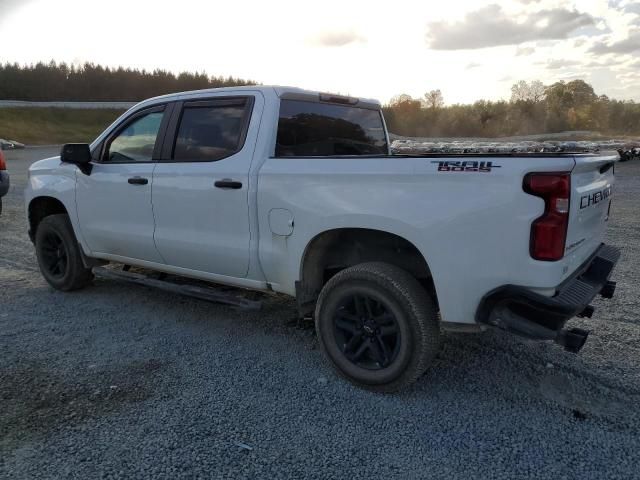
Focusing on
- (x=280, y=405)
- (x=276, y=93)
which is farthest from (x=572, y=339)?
(x=276, y=93)

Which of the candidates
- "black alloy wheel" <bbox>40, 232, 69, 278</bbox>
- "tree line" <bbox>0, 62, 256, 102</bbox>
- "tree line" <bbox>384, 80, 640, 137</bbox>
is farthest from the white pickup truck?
"tree line" <bbox>0, 62, 256, 102</bbox>

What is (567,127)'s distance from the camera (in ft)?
146

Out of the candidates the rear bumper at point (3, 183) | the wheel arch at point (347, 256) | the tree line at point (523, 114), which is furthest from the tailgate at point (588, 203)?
the tree line at point (523, 114)

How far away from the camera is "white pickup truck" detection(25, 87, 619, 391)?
2.83 meters

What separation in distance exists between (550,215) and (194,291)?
9.32 feet

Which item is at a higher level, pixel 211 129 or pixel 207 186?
pixel 211 129

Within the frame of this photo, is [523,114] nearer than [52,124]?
Yes

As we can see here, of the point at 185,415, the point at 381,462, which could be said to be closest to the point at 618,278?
the point at 381,462

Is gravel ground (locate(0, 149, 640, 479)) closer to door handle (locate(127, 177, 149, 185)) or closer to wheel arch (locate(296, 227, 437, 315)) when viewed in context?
wheel arch (locate(296, 227, 437, 315))

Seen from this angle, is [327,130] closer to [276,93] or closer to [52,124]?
[276,93]

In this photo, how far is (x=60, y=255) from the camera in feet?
18.2

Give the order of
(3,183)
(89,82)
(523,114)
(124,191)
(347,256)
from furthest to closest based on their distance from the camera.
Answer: (89,82) → (523,114) → (3,183) → (124,191) → (347,256)

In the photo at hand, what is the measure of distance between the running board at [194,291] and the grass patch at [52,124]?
40503 mm

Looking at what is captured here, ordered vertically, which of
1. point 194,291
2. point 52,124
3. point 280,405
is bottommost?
point 280,405
